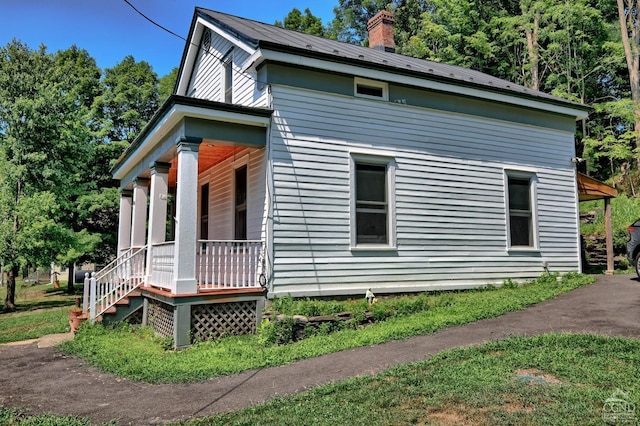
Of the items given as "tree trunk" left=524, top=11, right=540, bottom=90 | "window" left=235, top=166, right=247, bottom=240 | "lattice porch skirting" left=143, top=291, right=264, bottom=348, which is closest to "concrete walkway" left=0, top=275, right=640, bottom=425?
"lattice porch skirting" left=143, top=291, right=264, bottom=348

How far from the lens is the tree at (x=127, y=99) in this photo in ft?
84.0

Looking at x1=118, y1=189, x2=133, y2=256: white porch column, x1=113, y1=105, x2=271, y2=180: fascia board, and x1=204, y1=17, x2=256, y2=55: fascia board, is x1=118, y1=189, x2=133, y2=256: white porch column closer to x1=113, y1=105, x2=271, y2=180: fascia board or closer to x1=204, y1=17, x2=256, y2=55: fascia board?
Result: x1=113, y1=105, x2=271, y2=180: fascia board

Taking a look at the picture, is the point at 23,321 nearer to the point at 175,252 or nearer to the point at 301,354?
the point at 175,252

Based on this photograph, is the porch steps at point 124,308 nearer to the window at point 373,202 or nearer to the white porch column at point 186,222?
the white porch column at point 186,222

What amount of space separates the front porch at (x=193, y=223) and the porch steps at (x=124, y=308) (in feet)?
0.25

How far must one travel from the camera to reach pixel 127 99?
86.5ft

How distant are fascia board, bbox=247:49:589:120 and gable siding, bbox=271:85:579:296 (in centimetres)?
54

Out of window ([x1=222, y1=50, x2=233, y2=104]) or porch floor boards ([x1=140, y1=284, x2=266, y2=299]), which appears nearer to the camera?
porch floor boards ([x1=140, y1=284, x2=266, y2=299])

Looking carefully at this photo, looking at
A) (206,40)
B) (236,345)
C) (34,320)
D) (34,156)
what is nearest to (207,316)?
(236,345)

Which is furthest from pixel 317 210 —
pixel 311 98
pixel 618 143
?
pixel 618 143

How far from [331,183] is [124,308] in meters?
5.05

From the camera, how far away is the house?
28.9 feet

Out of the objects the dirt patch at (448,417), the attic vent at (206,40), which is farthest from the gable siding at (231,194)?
the dirt patch at (448,417)

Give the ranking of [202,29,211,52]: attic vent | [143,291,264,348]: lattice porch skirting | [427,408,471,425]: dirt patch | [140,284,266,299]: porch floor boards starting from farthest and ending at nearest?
[202,29,211,52]: attic vent, [140,284,266,299]: porch floor boards, [143,291,264,348]: lattice porch skirting, [427,408,471,425]: dirt patch
